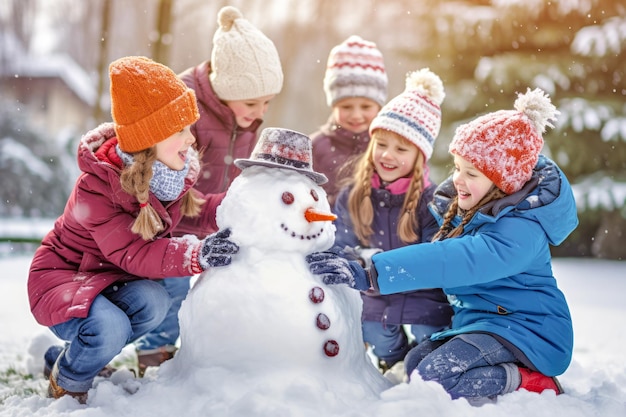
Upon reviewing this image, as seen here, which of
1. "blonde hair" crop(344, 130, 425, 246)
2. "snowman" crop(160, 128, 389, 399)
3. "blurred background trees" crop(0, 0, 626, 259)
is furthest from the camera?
"blurred background trees" crop(0, 0, 626, 259)

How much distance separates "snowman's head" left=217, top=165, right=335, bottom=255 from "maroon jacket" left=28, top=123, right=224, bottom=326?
8.5 inches

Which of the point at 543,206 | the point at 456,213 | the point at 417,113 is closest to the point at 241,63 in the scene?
the point at 417,113

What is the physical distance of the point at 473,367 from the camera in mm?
2309

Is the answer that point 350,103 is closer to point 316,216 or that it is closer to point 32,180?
point 316,216

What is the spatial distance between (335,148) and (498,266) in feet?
5.40

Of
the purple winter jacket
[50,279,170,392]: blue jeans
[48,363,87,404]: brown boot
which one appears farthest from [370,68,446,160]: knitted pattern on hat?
[48,363,87,404]: brown boot

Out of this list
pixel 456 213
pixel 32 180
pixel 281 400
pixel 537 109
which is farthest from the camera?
pixel 32 180

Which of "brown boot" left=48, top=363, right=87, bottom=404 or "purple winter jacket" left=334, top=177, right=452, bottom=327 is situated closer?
"brown boot" left=48, top=363, right=87, bottom=404

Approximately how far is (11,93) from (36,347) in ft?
50.0

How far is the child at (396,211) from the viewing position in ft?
9.57

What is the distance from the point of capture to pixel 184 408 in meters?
2.08

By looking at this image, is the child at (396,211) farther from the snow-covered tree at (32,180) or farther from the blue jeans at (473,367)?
the snow-covered tree at (32,180)

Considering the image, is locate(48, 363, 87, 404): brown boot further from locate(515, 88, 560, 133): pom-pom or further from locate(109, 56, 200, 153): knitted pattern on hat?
locate(515, 88, 560, 133): pom-pom

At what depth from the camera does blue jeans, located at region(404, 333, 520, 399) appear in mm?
2277
